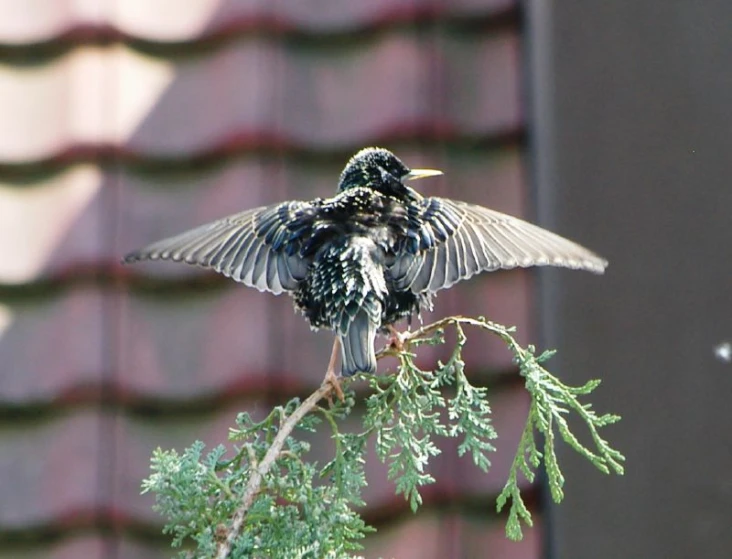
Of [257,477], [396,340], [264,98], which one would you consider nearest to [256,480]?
[257,477]

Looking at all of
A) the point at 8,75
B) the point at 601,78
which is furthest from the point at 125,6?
the point at 601,78

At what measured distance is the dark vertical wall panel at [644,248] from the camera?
195 centimetres

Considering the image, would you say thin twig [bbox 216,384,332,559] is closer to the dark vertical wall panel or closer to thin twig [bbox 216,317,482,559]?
thin twig [bbox 216,317,482,559]

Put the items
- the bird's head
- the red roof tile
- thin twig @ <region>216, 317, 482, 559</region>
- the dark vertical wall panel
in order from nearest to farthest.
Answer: thin twig @ <region>216, 317, 482, 559</region>
the bird's head
the dark vertical wall panel
the red roof tile

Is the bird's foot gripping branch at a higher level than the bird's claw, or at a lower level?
lower

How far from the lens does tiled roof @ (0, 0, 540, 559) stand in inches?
81.3

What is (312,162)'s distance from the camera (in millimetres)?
2227

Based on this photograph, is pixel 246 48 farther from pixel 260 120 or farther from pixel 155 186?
pixel 155 186

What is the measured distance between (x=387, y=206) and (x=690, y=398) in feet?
2.00

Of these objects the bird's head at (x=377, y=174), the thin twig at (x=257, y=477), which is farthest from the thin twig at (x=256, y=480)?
the bird's head at (x=377, y=174)

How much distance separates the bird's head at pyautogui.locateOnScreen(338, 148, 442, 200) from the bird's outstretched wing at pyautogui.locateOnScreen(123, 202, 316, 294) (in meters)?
0.13

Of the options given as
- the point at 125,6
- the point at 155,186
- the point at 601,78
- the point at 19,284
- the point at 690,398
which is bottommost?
the point at 690,398

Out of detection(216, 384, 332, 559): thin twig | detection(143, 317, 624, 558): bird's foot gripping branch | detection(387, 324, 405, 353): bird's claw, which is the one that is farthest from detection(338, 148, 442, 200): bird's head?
detection(216, 384, 332, 559): thin twig

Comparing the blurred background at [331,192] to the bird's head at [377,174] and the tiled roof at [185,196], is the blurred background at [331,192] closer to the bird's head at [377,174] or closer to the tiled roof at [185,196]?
the tiled roof at [185,196]
